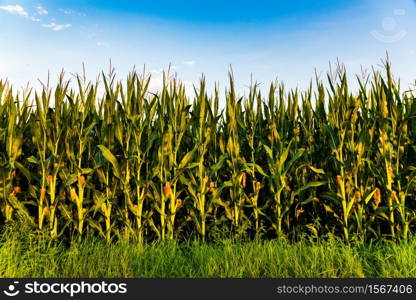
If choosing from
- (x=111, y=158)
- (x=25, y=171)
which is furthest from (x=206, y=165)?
(x=25, y=171)

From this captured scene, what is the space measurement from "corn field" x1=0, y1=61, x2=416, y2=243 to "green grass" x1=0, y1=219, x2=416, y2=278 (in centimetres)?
25

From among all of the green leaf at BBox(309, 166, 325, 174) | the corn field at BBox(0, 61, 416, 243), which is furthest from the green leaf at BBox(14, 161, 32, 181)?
the green leaf at BBox(309, 166, 325, 174)

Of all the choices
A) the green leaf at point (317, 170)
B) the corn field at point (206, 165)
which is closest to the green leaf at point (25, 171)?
the corn field at point (206, 165)

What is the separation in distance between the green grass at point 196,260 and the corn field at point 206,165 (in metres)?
0.25

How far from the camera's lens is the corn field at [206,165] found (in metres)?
5.21

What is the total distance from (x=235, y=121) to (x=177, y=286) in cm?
224

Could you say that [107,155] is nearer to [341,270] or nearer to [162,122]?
[162,122]

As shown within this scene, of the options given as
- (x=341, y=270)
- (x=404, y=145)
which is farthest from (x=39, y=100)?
(x=404, y=145)

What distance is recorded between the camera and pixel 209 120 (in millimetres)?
5441

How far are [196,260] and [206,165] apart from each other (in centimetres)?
127

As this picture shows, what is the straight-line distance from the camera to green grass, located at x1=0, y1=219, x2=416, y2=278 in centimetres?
443

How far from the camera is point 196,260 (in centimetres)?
473

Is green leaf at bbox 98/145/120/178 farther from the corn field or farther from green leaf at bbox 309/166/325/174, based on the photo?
green leaf at bbox 309/166/325/174

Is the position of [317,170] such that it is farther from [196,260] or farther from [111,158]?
[111,158]
